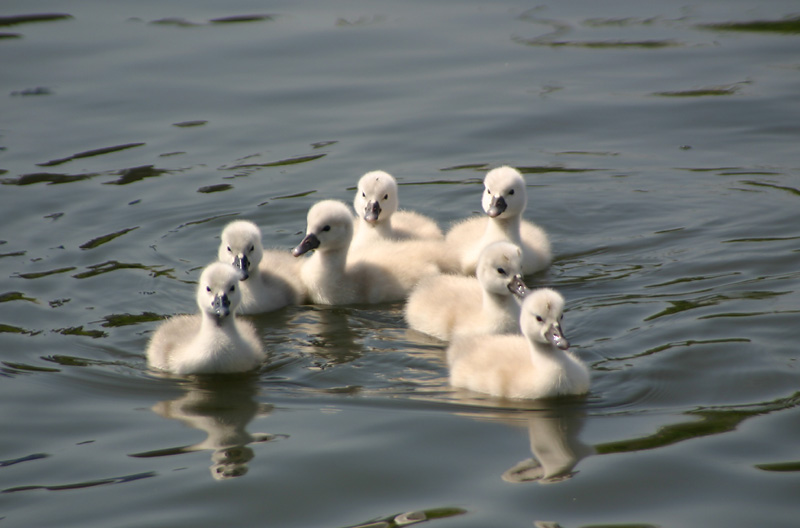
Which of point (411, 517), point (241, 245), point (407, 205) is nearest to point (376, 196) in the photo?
point (241, 245)

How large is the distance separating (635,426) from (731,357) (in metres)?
0.99

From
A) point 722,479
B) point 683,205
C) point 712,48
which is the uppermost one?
point 712,48

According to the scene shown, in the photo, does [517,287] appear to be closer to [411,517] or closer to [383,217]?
[383,217]

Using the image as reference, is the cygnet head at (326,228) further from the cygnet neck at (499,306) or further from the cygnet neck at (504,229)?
the cygnet neck at (499,306)

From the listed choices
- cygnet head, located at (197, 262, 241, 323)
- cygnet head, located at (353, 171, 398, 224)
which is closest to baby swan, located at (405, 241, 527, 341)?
cygnet head, located at (353, 171, 398, 224)

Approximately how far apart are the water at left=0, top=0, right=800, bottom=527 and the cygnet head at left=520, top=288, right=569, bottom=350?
0.35 metres

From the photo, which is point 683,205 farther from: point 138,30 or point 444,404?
point 138,30

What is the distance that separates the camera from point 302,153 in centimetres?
1009

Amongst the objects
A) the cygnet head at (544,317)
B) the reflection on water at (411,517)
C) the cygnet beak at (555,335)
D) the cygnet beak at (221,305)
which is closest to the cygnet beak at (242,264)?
the cygnet beak at (221,305)

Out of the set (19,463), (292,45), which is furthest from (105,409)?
(292,45)

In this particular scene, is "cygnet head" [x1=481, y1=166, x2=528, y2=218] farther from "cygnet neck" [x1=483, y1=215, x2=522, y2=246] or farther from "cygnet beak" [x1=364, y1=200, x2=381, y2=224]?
"cygnet beak" [x1=364, y1=200, x2=381, y2=224]

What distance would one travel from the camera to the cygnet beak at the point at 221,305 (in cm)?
606

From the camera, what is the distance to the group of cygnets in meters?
5.73

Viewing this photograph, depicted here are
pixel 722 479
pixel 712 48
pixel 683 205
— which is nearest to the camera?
pixel 722 479
